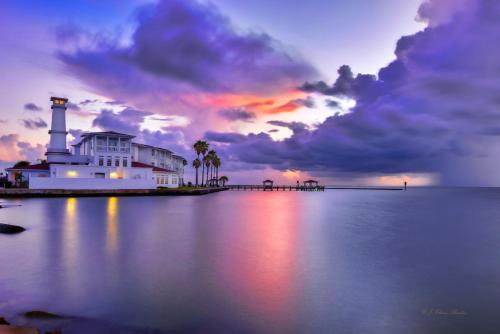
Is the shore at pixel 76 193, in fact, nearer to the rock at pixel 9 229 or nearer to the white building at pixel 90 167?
the white building at pixel 90 167

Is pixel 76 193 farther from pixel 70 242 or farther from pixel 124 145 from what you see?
pixel 70 242

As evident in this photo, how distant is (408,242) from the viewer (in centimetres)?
2108

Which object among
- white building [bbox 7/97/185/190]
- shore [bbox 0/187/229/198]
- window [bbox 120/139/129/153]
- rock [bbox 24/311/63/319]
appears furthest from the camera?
window [bbox 120/139/129/153]

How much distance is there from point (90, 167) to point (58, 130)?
15.6 metres

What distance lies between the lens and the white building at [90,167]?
5675 centimetres

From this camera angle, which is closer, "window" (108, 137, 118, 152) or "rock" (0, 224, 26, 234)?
"rock" (0, 224, 26, 234)

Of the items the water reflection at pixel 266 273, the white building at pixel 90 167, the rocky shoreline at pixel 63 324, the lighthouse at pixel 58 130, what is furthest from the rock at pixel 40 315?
the lighthouse at pixel 58 130

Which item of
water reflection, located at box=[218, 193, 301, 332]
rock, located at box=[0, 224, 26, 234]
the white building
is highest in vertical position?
the white building

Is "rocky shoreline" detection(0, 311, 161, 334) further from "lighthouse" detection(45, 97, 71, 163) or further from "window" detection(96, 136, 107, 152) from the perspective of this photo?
"lighthouse" detection(45, 97, 71, 163)

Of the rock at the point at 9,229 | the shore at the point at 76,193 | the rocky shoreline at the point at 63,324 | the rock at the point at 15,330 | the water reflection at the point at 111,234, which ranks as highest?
the shore at the point at 76,193

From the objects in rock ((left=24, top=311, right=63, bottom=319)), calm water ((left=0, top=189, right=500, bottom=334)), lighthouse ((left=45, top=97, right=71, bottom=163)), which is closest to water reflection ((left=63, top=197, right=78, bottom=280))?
calm water ((left=0, top=189, right=500, bottom=334))

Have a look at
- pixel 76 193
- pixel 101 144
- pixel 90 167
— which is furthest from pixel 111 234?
pixel 101 144

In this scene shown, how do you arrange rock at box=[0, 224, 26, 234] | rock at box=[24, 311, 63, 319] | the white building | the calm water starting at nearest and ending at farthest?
rock at box=[24, 311, 63, 319]
the calm water
rock at box=[0, 224, 26, 234]
the white building

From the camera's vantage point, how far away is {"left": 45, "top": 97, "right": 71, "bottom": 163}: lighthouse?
65062mm
